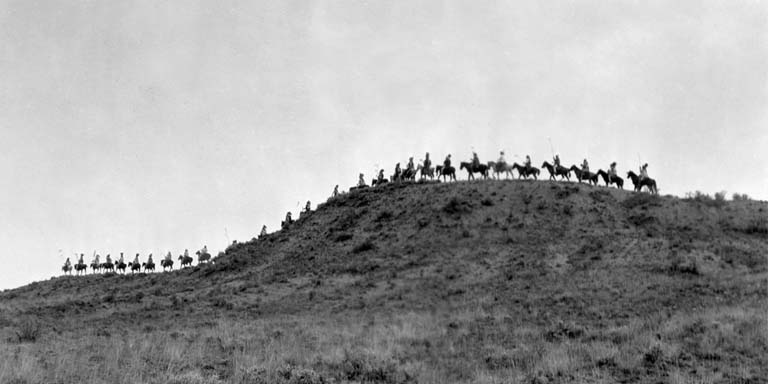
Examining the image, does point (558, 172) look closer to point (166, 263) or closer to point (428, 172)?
point (428, 172)

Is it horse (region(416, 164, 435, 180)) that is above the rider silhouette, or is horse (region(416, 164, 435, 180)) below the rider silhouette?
above

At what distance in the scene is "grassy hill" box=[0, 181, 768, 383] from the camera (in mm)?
13359

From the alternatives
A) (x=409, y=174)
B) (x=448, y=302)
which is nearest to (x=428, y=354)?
(x=448, y=302)

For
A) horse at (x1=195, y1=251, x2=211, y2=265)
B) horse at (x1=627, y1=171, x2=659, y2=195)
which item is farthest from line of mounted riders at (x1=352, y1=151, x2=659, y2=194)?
horse at (x1=195, y1=251, x2=211, y2=265)

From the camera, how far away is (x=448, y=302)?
2592 centimetres

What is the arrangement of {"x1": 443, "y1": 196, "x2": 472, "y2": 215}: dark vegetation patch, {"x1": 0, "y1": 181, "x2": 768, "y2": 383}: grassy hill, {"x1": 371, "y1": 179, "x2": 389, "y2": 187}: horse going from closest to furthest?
1. {"x1": 0, "y1": 181, "x2": 768, "y2": 383}: grassy hill
2. {"x1": 443, "y1": 196, "x2": 472, "y2": 215}: dark vegetation patch
3. {"x1": 371, "y1": 179, "x2": 389, "y2": 187}: horse

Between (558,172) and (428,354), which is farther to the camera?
(558,172)

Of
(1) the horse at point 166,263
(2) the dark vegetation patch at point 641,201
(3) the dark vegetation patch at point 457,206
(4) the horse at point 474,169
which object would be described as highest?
(4) the horse at point 474,169

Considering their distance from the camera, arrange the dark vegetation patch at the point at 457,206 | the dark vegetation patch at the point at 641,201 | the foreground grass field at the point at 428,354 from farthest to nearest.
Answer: the dark vegetation patch at the point at 457,206 → the dark vegetation patch at the point at 641,201 → the foreground grass field at the point at 428,354

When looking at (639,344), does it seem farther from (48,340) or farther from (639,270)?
(48,340)

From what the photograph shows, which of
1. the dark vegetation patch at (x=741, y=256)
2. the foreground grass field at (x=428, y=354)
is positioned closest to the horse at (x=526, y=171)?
the dark vegetation patch at (x=741, y=256)

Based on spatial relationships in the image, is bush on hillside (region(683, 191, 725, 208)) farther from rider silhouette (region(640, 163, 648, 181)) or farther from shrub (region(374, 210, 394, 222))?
shrub (region(374, 210, 394, 222))

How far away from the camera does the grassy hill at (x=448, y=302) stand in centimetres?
1336

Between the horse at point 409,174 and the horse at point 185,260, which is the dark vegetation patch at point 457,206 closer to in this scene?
the horse at point 409,174
